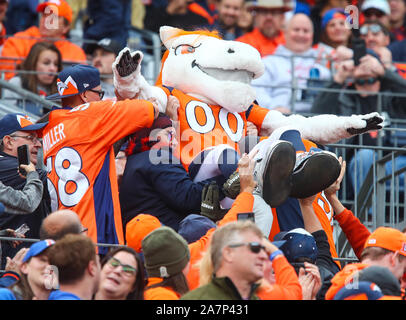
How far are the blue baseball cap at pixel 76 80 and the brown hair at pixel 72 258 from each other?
1.93 meters

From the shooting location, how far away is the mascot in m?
7.25

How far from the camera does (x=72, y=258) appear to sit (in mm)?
5469

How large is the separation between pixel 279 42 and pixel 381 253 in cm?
646

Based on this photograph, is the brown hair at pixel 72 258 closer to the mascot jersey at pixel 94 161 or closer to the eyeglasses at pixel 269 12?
the mascot jersey at pixel 94 161

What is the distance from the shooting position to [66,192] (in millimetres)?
6980

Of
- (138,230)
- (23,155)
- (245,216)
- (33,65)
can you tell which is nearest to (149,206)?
(138,230)

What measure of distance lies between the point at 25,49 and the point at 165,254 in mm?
5826

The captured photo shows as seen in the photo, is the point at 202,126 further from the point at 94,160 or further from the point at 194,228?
the point at 194,228

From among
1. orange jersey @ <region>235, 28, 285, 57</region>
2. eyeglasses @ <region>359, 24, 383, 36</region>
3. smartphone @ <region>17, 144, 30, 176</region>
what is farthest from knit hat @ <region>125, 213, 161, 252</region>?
eyeglasses @ <region>359, 24, 383, 36</region>

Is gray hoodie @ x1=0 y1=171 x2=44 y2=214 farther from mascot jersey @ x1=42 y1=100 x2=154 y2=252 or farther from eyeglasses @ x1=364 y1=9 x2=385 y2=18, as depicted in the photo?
eyeglasses @ x1=364 y1=9 x2=385 y2=18

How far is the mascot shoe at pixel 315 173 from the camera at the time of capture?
686 centimetres

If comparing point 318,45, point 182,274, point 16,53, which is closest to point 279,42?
point 318,45

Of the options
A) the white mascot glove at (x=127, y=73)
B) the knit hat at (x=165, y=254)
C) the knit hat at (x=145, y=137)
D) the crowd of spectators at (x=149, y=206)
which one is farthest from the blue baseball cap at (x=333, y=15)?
the knit hat at (x=165, y=254)
